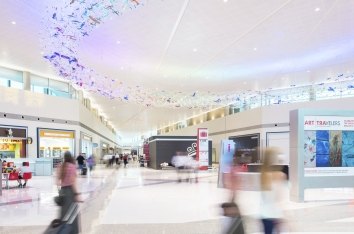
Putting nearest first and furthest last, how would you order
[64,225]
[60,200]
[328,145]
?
1. [64,225]
2. [60,200]
3. [328,145]

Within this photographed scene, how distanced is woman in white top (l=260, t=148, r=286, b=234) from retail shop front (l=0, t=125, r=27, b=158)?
18479 mm

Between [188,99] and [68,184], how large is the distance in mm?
23572

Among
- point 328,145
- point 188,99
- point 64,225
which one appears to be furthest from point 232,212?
point 188,99

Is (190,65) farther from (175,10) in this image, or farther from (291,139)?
(291,139)

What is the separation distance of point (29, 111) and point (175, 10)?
45.4 feet

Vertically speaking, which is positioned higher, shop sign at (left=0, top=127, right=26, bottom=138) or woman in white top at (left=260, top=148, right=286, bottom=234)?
shop sign at (left=0, top=127, right=26, bottom=138)

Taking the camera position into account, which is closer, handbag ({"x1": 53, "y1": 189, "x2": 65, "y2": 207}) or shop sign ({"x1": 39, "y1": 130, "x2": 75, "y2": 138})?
handbag ({"x1": 53, "y1": 189, "x2": 65, "y2": 207})

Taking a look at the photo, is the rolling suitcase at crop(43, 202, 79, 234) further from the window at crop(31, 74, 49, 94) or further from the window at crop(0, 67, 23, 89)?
the window at crop(31, 74, 49, 94)

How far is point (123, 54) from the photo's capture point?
52.7 feet

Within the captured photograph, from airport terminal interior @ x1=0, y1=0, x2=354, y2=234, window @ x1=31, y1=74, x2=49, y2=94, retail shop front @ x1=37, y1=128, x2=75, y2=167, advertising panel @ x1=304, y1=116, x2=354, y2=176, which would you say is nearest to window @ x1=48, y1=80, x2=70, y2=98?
airport terminal interior @ x1=0, y1=0, x2=354, y2=234

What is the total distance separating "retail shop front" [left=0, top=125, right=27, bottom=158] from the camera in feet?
64.6

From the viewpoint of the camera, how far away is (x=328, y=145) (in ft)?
31.9

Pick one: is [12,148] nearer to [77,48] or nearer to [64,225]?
[77,48]

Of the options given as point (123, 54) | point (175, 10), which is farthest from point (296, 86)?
point (175, 10)
